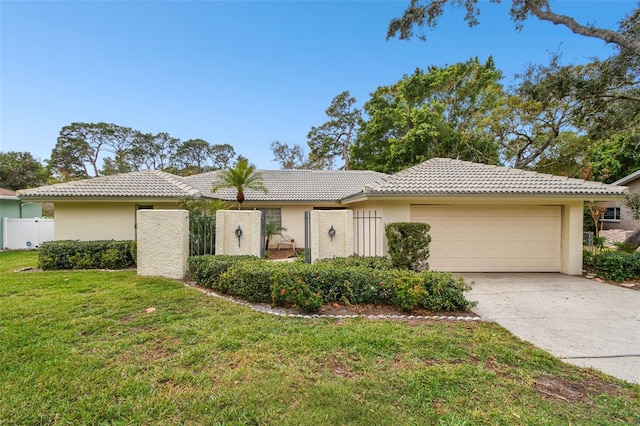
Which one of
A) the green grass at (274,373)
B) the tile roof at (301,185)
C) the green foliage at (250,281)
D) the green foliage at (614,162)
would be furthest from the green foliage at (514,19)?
the green foliage at (614,162)

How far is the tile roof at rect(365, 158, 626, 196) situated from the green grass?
517cm

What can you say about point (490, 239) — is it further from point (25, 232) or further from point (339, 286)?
point (25, 232)

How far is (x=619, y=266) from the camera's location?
8445mm

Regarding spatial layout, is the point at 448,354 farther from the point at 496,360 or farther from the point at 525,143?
the point at 525,143

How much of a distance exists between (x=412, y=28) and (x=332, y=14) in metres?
3.90

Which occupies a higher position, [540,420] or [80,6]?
[80,6]

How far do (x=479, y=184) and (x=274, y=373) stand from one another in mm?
9255

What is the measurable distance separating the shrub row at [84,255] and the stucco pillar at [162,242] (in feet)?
7.12

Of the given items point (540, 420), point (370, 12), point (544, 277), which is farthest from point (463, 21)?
point (540, 420)

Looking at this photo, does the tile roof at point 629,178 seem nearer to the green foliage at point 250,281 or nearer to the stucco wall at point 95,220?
the green foliage at point 250,281

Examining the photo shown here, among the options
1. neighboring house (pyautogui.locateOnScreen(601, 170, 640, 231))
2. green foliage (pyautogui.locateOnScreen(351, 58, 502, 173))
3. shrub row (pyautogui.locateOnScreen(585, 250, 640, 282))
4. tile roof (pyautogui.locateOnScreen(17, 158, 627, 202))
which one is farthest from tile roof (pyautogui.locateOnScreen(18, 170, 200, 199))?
neighboring house (pyautogui.locateOnScreen(601, 170, 640, 231))

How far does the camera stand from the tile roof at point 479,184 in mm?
8802

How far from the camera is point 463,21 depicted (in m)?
12.3

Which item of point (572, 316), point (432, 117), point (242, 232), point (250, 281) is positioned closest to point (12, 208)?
point (242, 232)
